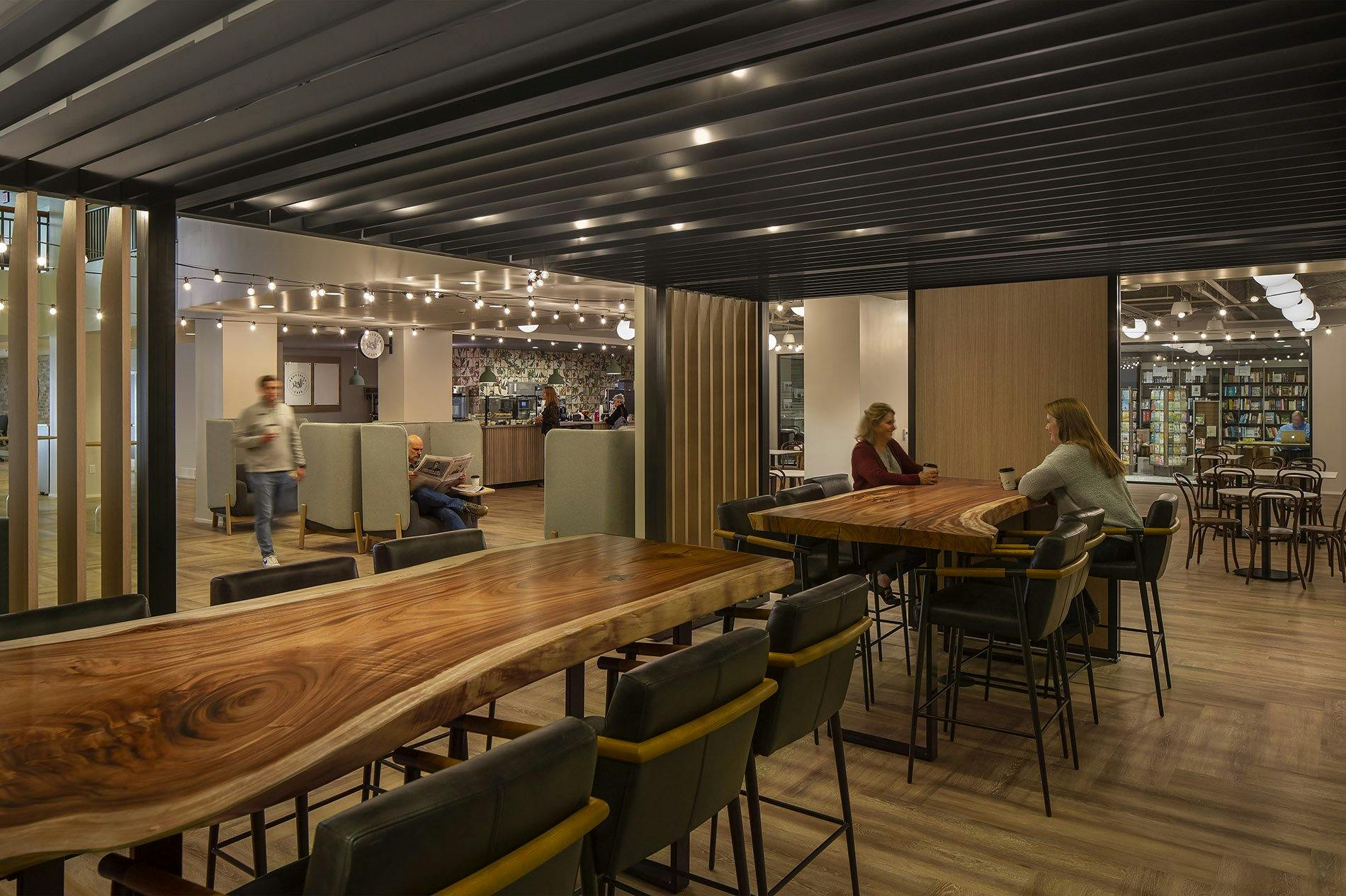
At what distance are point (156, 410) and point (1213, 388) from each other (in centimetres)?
1690

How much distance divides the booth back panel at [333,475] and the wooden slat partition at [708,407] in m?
3.92

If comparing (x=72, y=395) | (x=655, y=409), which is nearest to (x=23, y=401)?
(x=72, y=395)

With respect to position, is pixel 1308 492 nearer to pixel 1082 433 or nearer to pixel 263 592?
pixel 1082 433

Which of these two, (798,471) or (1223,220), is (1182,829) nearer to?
(1223,220)

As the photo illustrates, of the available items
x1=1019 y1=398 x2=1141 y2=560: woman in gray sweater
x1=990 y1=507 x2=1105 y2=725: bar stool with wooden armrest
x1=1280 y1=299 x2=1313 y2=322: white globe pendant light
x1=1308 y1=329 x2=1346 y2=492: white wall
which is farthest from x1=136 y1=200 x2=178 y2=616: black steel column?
x1=1308 y1=329 x2=1346 y2=492: white wall

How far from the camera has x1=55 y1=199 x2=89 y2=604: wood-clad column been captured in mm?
3889

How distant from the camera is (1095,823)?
327 centimetres

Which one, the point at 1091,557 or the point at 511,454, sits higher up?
the point at 511,454

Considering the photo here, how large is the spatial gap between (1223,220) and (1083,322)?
1346mm

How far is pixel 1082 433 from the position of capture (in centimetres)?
472

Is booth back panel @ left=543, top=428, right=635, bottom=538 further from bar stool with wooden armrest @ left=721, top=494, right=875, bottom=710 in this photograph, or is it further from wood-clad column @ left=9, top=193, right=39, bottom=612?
wood-clad column @ left=9, top=193, right=39, bottom=612

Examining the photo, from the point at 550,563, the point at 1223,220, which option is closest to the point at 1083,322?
the point at 1223,220

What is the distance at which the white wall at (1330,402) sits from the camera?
15.3 metres

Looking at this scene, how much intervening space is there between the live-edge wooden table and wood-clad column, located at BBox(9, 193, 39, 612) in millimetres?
3022
